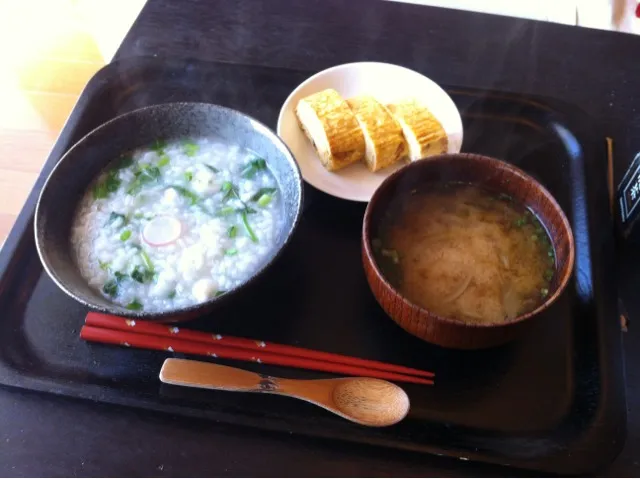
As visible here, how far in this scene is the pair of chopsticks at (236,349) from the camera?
126 cm

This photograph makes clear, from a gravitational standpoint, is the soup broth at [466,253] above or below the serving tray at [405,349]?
above

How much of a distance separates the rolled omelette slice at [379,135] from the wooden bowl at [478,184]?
216 millimetres

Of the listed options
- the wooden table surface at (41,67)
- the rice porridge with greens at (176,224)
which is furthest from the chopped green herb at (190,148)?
the wooden table surface at (41,67)

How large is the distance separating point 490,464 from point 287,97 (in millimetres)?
1156

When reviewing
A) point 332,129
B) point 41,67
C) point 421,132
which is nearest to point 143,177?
point 332,129

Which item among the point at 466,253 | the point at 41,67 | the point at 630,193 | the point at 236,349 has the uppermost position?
the point at 630,193

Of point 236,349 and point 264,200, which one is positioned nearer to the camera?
point 236,349

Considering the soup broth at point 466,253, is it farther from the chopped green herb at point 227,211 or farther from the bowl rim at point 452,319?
the chopped green herb at point 227,211

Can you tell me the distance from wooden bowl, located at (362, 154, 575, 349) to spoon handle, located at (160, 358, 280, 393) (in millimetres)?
308

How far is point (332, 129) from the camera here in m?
1.54

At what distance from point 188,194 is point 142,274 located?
251 mm

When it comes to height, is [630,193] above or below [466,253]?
above

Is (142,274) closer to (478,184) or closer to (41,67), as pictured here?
(478,184)

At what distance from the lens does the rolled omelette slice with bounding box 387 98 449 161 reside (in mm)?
1529
